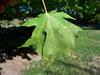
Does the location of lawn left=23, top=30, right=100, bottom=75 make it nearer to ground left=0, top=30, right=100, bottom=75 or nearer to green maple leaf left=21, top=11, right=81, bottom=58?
ground left=0, top=30, right=100, bottom=75

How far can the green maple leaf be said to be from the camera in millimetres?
1682

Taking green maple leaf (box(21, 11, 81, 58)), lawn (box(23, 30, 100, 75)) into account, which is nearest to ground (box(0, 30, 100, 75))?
lawn (box(23, 30, 100, 75))

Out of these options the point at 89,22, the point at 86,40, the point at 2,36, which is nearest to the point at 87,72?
the point at 86,40

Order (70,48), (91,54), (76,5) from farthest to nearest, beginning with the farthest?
1. (91,54)
2. (76,5)
3. (70,48)

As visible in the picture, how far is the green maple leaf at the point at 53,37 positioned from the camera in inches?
66.2

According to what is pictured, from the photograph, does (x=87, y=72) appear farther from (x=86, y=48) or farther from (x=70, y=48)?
(x=70, y=48)

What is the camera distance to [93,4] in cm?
1017

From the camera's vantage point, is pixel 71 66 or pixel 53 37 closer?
pixel 53 37

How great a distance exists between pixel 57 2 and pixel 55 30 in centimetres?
707

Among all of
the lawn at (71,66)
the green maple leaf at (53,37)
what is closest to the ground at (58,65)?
the lawn at (71,66)

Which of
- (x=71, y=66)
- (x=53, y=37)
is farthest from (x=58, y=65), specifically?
(x=53, y=37)

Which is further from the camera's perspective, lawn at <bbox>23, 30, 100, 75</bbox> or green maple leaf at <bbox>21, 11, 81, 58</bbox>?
lawn at <bbox>23, 30, 100, 75</bbox>

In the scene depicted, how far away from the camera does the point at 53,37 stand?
1690 millimetres

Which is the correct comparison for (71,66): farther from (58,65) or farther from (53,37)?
(53,37)
